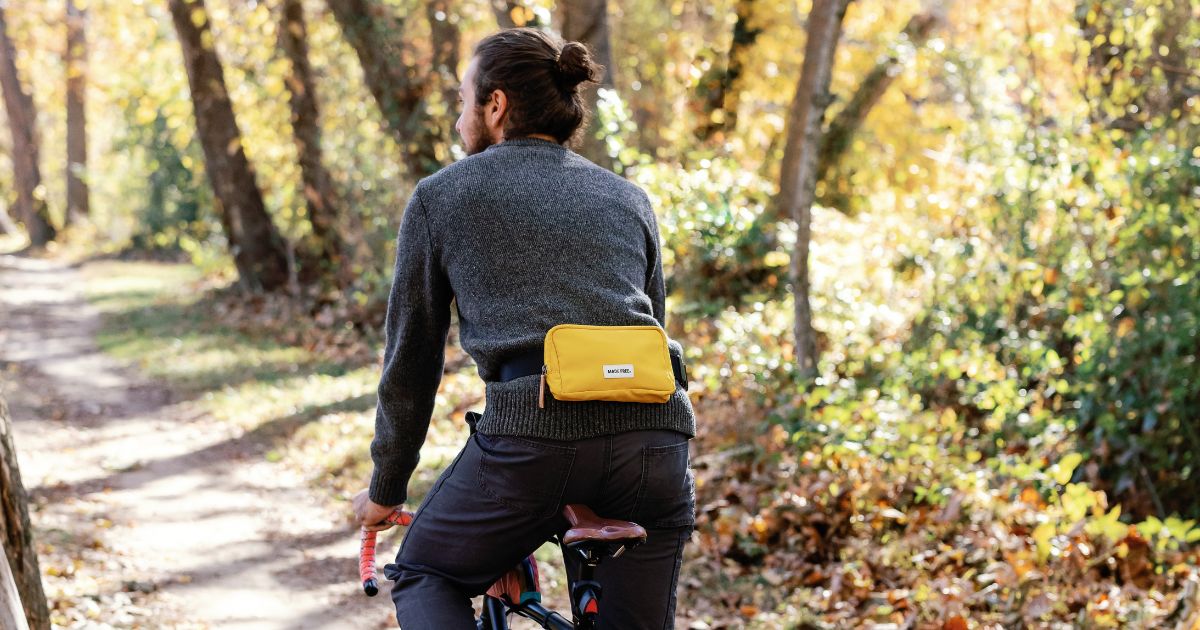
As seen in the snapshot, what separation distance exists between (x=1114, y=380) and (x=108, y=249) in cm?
2548

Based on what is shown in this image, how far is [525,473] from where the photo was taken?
2.48 meters

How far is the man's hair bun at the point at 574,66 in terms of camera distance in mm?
2639

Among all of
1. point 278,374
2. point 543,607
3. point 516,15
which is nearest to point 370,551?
point 543,607

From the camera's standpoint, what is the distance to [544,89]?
269 cm

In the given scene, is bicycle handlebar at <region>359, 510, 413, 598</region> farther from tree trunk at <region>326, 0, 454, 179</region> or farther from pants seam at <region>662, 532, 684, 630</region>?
tree trunk at <region>326, 0, 454, 179</region>

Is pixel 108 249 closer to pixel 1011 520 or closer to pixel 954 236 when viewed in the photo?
pixel 954 236

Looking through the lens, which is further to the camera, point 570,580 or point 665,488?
point 570,580

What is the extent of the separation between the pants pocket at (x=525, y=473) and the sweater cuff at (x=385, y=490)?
14.8 inches

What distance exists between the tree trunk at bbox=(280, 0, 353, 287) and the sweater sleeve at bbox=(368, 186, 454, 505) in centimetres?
1197

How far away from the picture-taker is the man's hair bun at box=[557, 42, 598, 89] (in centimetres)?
264

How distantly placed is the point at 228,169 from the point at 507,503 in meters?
14.4

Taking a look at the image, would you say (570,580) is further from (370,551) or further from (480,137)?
(480,137)

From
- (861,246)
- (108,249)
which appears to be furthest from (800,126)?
(108,249)

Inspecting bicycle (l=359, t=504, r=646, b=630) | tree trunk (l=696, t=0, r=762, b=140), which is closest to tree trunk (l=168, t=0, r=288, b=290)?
tree trunk (l=696, t=0, r=762, b=140)
